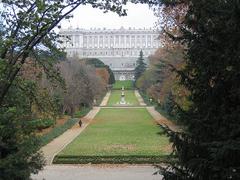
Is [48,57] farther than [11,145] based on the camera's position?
No

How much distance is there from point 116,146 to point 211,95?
22294mm

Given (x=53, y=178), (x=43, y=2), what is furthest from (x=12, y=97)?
(x=53, y=178)

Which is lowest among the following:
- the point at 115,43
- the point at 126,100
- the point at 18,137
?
the point at 18,137

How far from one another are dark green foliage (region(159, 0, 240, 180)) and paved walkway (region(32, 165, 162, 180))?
12.2m

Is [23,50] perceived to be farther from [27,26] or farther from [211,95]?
[211,95]

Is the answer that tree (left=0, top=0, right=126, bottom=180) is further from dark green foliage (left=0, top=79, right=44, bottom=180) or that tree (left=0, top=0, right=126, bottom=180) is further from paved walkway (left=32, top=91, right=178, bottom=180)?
paved walkway (left=32, top=91, right=178, bottom=180)

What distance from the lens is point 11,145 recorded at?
39.8 ft

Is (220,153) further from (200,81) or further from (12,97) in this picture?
(12,97)

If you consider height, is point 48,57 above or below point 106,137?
above

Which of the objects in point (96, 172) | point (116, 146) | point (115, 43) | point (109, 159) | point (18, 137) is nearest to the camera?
point (18, 137)

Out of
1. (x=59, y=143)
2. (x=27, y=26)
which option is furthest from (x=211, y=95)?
(x=59, y=143)

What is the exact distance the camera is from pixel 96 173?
2170cm

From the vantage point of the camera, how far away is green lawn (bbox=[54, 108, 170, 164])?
81.5 feet

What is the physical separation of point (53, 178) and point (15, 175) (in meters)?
9.09
